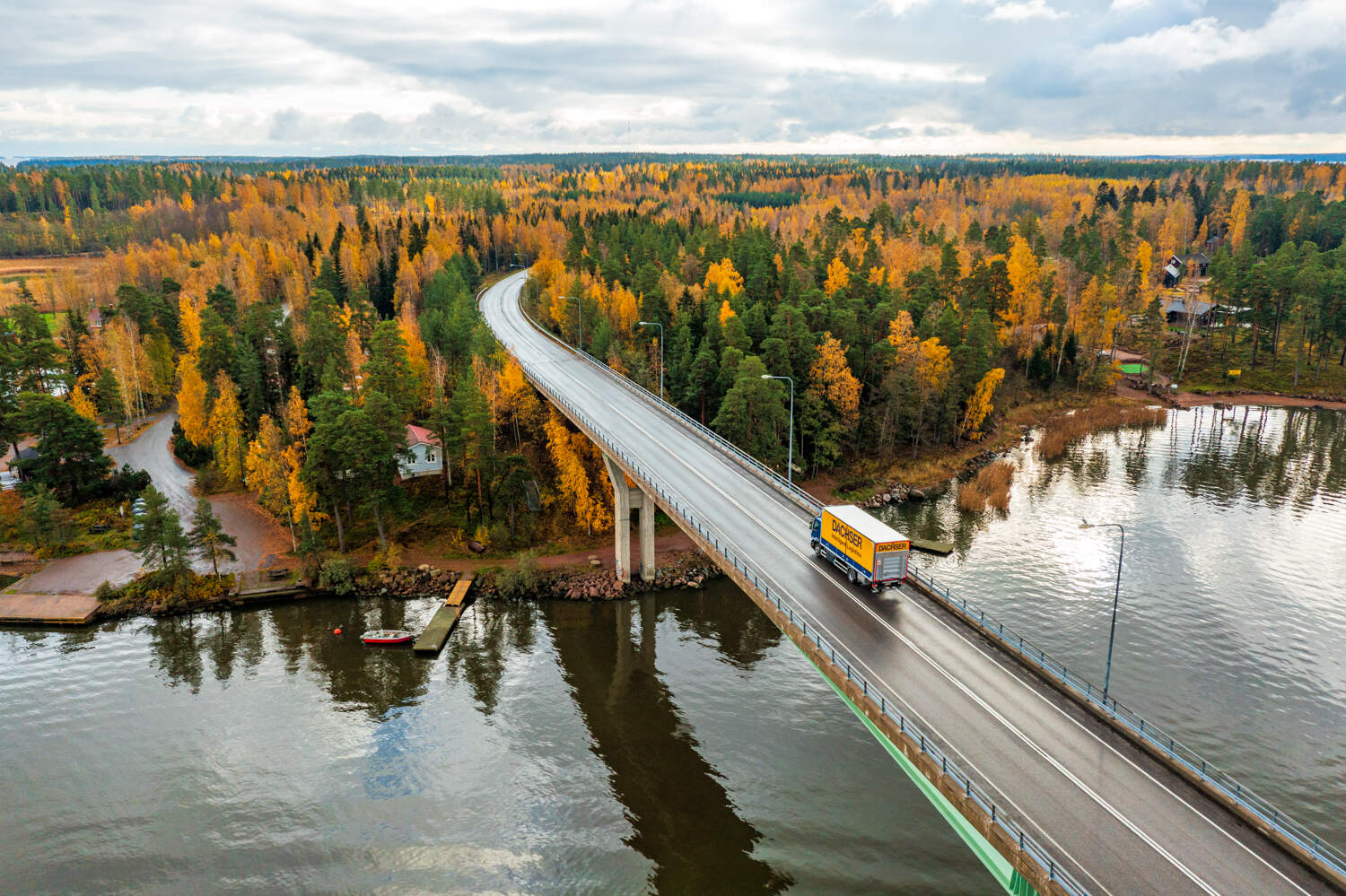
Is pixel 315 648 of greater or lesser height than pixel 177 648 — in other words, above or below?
above

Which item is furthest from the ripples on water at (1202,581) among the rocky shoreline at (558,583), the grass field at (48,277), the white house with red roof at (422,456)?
the grass field at (48,277)

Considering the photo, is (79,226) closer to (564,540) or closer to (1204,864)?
(564,540)

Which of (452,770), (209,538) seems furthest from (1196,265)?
(209,538)

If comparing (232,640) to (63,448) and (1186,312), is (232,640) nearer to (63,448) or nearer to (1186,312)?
(63,448)

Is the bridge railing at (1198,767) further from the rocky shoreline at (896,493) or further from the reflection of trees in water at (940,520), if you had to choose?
the rocky shoreline at (896,493)

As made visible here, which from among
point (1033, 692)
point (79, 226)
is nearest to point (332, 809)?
point (1033, 692)

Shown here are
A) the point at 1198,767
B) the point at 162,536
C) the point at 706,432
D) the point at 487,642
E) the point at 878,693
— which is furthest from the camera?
the point at 706,432
